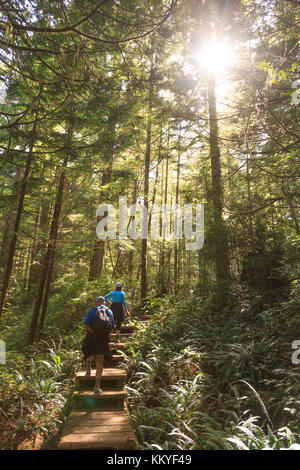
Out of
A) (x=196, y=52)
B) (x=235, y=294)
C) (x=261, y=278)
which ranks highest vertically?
(x=196, y=52)

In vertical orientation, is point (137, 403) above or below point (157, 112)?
below

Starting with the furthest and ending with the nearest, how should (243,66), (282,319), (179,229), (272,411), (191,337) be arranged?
(179,229), (243,66), (191,337), (282,319), (272,411)

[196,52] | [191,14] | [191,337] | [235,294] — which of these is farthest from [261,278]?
[196,52]

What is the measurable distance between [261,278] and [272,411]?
15.4ft

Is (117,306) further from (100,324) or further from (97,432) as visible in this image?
(97,432)

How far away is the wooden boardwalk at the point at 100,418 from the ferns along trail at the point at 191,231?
31mm

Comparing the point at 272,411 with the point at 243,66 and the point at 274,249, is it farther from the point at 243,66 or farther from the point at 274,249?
the point at 243,66

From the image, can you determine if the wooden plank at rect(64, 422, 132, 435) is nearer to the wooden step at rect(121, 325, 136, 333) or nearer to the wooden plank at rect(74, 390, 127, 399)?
the wooden plank at rect(74, 390, 127, 399)

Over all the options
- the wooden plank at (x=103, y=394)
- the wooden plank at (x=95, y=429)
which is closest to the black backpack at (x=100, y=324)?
the wooden plank at (x=103, y=394)

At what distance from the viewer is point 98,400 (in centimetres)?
579

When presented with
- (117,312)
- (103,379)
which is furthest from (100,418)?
(117,312)

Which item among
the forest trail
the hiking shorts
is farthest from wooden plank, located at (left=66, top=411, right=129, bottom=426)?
the hiking shorts

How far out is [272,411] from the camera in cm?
466

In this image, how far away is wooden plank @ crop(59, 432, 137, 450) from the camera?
3.98 m
